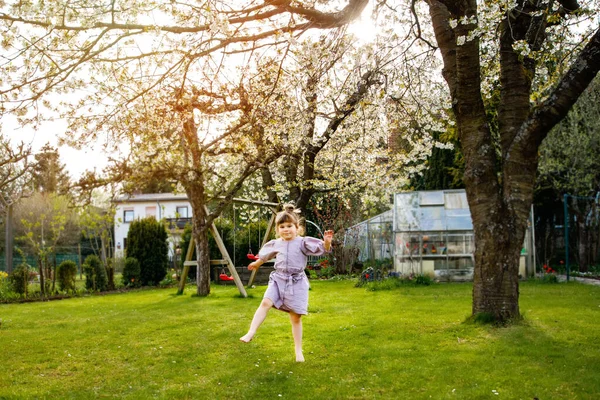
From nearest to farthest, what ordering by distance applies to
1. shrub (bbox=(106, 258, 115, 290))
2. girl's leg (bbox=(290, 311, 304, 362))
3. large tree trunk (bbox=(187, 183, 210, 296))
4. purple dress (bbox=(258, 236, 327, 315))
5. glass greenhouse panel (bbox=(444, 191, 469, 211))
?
girl's leg (bbox=(290, 311, 304, 362)), purple dress (bbox=(258, 236, 327, 315)), large tree trunk (bbox=(187, 183, 210, 296)), glass greenhouse panel (bbox=(444, 191, 469, 211)), shrub (bbox=(106, 258, 115, 290))

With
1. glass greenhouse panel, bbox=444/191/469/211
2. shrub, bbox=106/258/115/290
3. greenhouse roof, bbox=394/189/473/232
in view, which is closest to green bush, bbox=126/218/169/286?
shrub, bbox=106/258/115/290

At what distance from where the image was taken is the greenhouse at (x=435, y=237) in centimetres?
1706

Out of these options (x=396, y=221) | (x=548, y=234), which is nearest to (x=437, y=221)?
(x=396, y=221)

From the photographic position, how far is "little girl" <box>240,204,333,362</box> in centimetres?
623

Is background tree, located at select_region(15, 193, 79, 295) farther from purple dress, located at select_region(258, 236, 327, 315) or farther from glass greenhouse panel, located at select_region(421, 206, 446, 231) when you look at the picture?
glass greenhouse panel, located at select_region(421, 206, 446, 231)

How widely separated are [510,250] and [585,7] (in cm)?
324

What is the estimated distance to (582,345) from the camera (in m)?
6.60

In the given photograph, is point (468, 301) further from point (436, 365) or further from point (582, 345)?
point (436, 365)

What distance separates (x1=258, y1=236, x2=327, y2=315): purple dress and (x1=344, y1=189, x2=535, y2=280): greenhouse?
35.6 ft

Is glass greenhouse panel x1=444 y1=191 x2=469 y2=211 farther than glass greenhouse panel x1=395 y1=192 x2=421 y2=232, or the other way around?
glass greenhouse panel x1=444 y1=191 x2=469 y2=211

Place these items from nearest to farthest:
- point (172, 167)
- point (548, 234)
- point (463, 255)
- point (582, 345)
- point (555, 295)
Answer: point (582, 345)
point (555, 295)
point (172, 167)
point (463, 255)
point (548, 234)

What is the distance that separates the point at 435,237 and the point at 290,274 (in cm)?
1158

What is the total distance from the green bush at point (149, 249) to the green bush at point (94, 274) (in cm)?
178

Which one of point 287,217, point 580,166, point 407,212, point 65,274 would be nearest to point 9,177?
point 65,274
